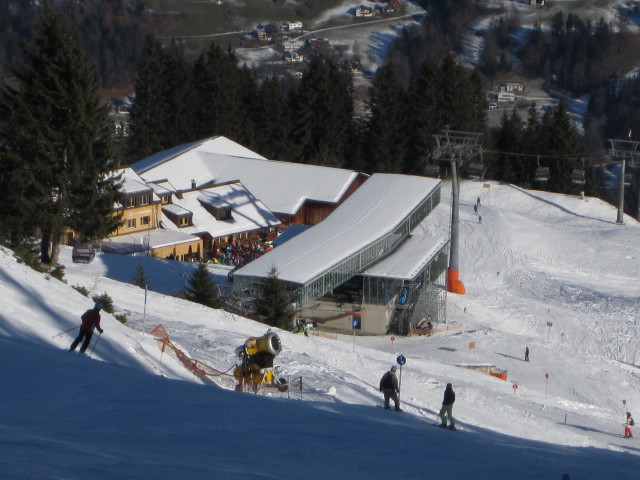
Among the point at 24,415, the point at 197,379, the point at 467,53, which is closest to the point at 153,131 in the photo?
the point at 197,379

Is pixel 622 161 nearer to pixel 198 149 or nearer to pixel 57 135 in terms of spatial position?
pixel 198 149

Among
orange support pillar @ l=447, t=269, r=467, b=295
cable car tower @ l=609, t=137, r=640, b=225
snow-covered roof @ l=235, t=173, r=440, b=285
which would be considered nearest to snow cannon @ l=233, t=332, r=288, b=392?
snow-covered roof @ l=235, t=173, r=440, b=285

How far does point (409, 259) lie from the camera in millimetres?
32688

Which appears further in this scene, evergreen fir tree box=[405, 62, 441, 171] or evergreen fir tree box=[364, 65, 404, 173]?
evergreen fir tree box=[364, 65, 404, 173]

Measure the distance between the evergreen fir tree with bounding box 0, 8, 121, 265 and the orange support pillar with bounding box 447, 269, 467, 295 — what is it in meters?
13.3

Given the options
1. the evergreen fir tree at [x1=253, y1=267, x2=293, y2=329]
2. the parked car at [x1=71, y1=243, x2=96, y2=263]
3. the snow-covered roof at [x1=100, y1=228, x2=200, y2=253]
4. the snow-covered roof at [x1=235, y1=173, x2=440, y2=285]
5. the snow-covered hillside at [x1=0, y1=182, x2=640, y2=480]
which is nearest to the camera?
the snow-covered hillside at [x1=0, y1=182, x2=640, y2=480]

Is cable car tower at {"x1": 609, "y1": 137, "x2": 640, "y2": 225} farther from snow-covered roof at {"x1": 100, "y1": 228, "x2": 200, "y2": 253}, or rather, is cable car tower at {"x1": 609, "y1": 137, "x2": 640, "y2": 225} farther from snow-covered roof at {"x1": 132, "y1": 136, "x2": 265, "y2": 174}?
snow-covered roof at {"x1": 132, "y1": 136, "x2": 265, "y2": 174}

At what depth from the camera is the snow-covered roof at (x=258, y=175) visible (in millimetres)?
47781

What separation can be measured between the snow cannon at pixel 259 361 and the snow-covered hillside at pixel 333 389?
697 millimetres

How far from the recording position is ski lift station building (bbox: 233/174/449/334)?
1109 inches

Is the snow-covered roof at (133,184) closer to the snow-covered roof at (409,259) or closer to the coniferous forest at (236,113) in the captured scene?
the coniferous forest at (236,113)

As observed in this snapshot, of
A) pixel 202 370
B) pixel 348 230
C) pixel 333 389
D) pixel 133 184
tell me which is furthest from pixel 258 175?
pixel 333 389

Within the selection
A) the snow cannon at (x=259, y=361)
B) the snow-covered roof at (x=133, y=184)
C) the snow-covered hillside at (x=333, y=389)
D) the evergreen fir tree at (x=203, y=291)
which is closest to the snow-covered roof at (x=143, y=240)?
the snow-covered roof at (x=133, y=184)

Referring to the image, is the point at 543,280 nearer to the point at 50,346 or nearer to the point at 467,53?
the point at 50,346
